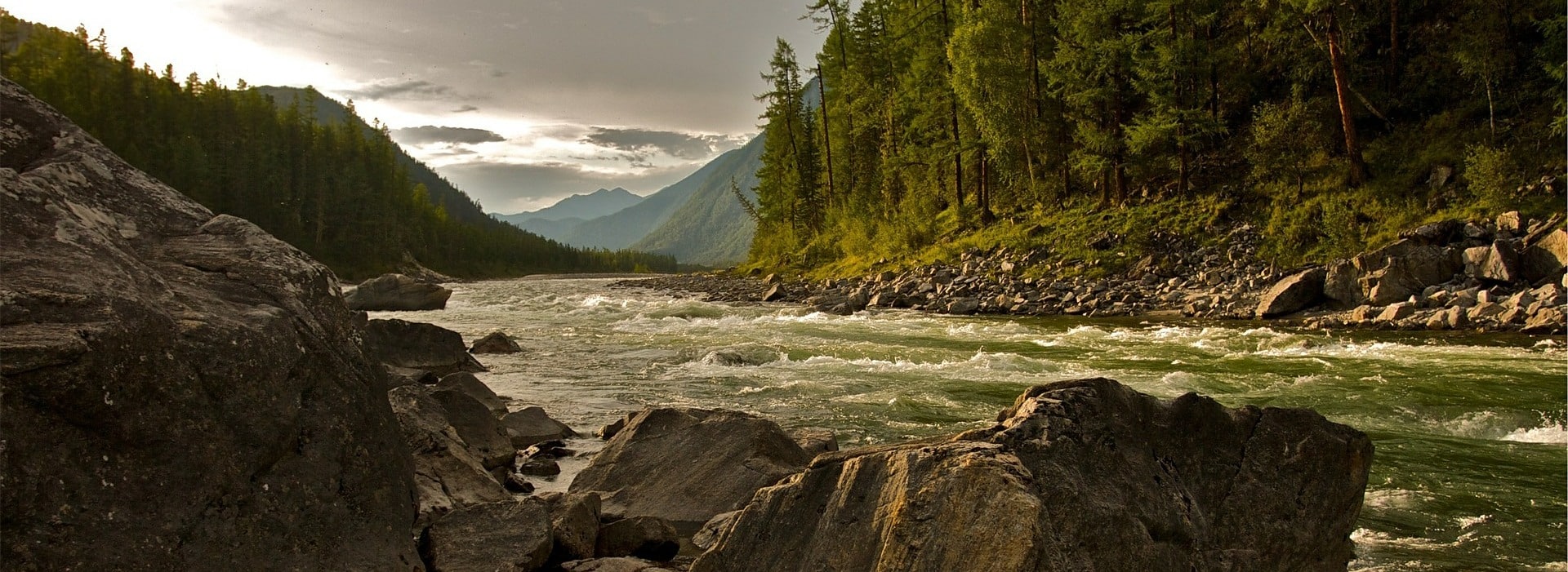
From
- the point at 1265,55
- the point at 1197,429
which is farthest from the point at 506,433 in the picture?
the point at 1265,55

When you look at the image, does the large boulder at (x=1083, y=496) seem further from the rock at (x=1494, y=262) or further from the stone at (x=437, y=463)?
the rock at (x=1494, y=262)

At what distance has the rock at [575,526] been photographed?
5828mm

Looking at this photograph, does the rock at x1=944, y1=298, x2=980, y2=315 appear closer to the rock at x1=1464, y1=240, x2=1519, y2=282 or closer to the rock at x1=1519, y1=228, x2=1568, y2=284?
the rock at x1=1464, y1=240, x2=1519, y2=282

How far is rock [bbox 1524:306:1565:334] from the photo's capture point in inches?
626

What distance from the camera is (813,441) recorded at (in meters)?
8.62

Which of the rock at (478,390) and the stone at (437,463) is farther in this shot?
the rock at (478,390)

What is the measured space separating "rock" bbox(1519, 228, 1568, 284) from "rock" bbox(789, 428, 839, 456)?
19.2 metres

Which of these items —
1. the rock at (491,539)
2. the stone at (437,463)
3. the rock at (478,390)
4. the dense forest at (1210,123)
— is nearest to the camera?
the rock at (491,539)

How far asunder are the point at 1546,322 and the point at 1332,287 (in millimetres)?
4888

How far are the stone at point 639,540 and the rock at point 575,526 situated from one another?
0.31 feet

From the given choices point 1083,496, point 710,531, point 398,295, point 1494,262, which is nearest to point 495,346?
point 710,531

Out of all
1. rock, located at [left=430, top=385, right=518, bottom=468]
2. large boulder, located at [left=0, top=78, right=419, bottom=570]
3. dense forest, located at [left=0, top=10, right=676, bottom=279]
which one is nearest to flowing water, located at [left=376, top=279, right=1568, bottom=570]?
rock, located at [left=430, top=385, right=518, bottom=468]

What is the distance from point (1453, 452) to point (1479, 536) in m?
3.14

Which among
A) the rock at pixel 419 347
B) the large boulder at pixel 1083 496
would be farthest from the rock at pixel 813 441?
the rock at pixel 419 347
